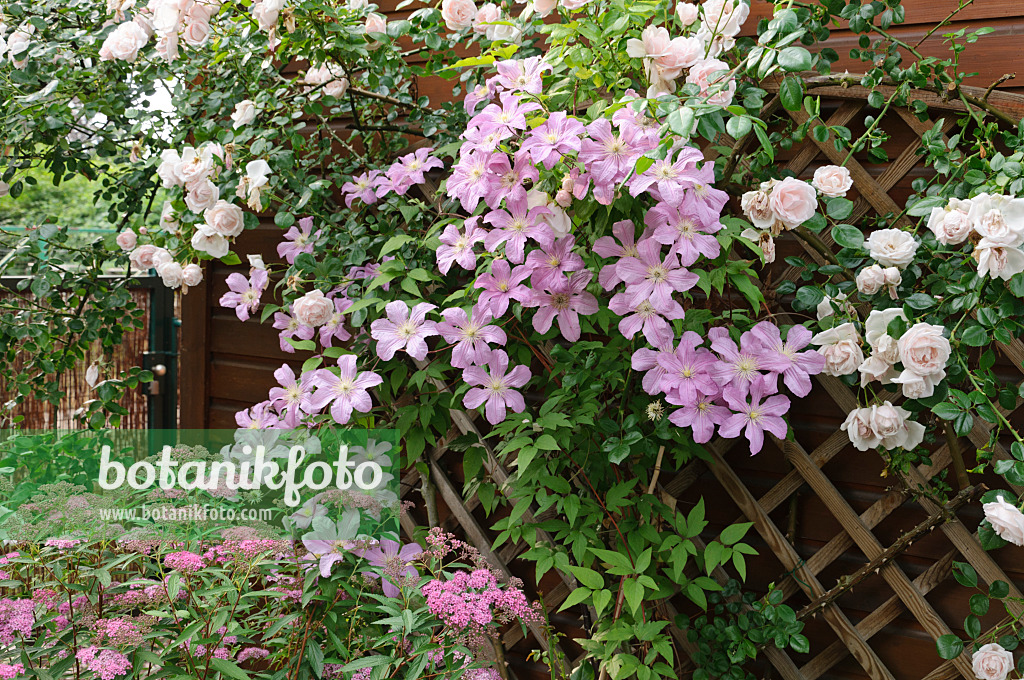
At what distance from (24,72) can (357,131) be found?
857 mm

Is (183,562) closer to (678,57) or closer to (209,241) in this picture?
(209,241)

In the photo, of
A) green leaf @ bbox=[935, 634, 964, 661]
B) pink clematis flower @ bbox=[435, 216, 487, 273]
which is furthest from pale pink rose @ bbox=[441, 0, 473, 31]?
green leaf @ bbox=[935, 634, 964, 661]

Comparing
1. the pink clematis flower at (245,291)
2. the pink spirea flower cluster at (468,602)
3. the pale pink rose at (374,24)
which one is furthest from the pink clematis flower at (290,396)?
the pale pink rose at (374,24)

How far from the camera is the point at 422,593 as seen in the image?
1.27m

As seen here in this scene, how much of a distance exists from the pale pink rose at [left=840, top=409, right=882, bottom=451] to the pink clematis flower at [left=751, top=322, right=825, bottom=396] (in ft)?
0.32

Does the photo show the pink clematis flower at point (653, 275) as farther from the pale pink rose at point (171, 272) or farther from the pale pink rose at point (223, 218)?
the pale pink rose at point (171, 272)

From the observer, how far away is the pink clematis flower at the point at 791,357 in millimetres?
1258

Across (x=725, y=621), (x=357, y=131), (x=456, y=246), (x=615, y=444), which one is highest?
(x=357, y=131)

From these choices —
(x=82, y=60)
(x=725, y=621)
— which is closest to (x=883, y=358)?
(x=725, y=621)

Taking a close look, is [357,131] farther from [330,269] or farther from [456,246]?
[456,246]

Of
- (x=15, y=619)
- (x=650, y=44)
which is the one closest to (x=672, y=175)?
(x=650, y=44)

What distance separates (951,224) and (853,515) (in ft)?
1.99

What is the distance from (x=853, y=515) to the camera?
1.44 meters

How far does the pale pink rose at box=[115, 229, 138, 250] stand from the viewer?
6.11ft
